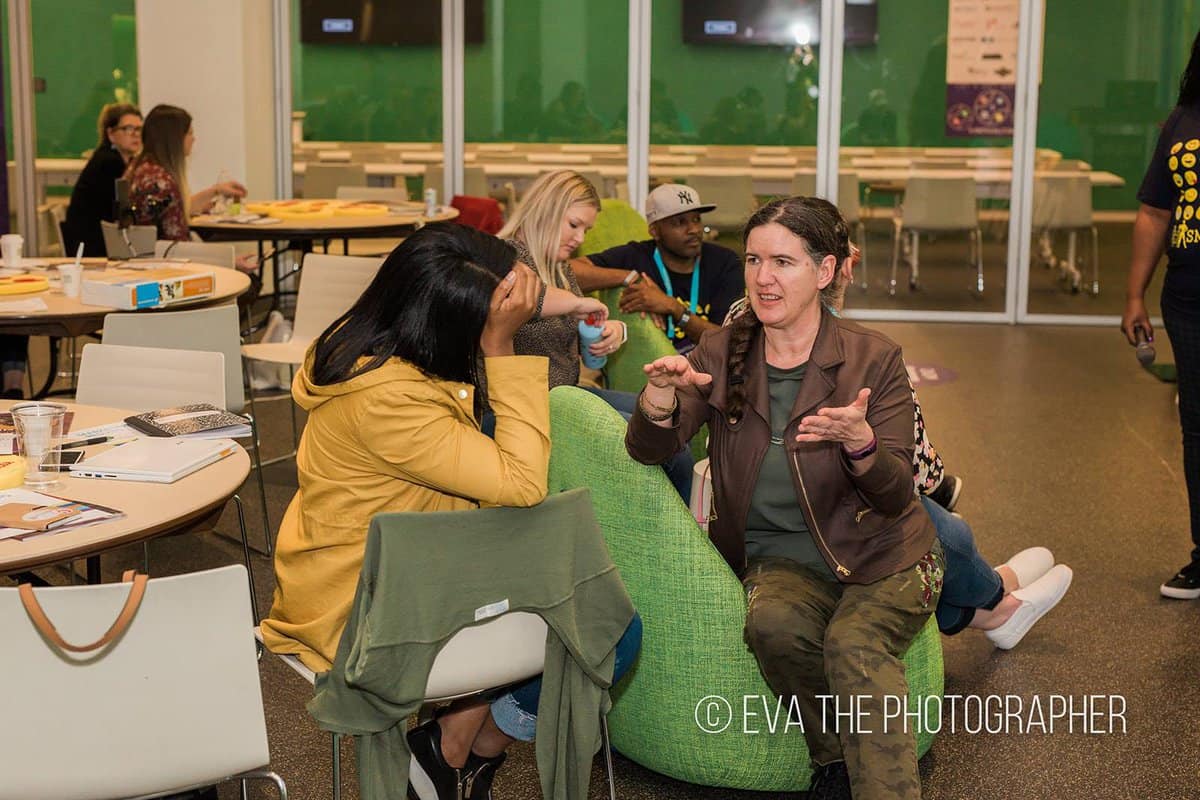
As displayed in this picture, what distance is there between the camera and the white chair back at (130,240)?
6707 millimetres

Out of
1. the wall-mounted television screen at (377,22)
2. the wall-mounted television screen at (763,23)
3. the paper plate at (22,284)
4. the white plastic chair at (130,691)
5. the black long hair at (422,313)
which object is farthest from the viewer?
the wall-mounted television screen at (377,22)

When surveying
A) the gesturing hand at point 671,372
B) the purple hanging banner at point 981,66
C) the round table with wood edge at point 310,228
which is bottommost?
the gesturing hand at point 671,372

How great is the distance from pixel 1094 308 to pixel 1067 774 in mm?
7231

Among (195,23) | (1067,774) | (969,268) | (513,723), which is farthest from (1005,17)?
(513,723)

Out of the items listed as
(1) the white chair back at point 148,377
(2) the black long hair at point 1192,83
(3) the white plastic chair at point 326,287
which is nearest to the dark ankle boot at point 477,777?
(1) the white chair back at point 148,377

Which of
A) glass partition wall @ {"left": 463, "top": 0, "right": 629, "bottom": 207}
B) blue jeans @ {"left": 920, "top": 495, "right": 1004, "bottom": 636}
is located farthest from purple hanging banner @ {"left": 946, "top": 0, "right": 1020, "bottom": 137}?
blue jeans @ {"left": 920, "top": 495, "right": 1004, "bottom": 636}

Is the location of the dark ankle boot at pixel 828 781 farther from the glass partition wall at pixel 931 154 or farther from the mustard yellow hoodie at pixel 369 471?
the glass partition wall at pixel 931 154

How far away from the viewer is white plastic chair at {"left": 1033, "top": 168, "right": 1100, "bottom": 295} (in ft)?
32.0

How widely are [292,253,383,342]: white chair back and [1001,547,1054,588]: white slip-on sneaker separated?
303 centimetres

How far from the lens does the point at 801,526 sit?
9.46ft

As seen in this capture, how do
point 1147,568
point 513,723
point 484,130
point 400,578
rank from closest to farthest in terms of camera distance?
point 400,578 → point 513,723 → point 1147,568 → point 484,130

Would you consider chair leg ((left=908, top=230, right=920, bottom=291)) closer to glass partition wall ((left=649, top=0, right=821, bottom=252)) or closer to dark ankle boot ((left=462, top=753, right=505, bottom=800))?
glass partition wall ((left=649, top=0, right=821, bottom=252))

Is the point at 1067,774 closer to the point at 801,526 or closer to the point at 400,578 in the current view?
the point at 801,526

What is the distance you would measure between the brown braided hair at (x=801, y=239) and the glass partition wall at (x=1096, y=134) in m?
7.26
